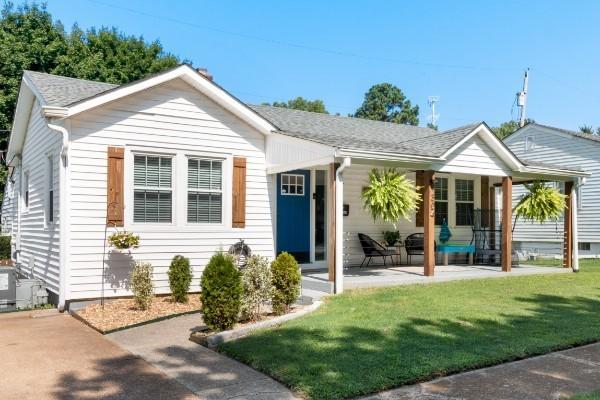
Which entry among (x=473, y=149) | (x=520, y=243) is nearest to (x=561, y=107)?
(x=520, y=243)

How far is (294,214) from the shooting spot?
11.6 meters

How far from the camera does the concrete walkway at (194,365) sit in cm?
457

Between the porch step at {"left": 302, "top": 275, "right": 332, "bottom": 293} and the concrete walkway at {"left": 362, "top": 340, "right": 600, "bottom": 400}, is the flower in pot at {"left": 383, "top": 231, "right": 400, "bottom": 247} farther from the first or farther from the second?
the concrete walkway at {"left": 362, "top": 340, "right": 600, "bottom": 400}

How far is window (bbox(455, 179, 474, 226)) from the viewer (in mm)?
14633

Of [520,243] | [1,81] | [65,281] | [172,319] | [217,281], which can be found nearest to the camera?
[217,281]

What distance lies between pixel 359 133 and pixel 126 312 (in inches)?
322

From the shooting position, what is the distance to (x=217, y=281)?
21.1ft

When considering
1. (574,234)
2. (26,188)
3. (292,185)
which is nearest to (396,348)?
(292,185)

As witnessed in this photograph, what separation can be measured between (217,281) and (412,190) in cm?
542

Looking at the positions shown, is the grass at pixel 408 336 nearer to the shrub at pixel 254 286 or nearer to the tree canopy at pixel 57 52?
the shrub at pixel 254 286

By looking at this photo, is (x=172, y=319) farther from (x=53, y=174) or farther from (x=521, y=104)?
(x=521, y=104)

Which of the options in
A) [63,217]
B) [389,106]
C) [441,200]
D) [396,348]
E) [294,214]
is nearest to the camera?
[396,348]

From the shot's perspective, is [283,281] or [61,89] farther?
[61,89]

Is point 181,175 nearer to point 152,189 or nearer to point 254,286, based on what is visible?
point 152,189
